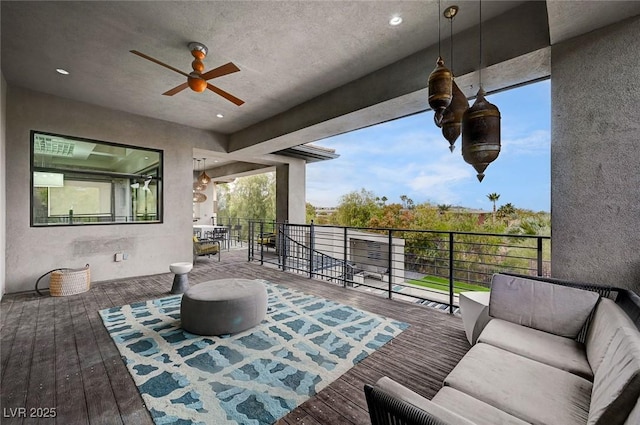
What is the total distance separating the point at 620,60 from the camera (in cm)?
204

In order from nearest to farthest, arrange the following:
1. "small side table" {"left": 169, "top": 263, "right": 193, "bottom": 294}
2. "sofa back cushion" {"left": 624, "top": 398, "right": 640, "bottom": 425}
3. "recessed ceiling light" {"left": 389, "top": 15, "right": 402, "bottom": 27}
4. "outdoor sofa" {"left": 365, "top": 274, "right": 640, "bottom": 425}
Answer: "sofa back cushion" {"left": 624, "top": 398, "right": 640, "bottom": 425} < "outdoor sofa" {"left": 365, "top": 274, "right": 640, "bottom": 425} < "recessed ceiling light" {"left": 389, "top": 15, "right": 402, "bottom": 27} < "small side table" {"left": 169, "top": 263, "right": 193, "bottom": 294}

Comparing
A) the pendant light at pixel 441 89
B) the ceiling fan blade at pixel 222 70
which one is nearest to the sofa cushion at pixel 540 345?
the pendant light at pixel 441 89

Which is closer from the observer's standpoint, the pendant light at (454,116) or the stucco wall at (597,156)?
the stucco wall at (597,156)

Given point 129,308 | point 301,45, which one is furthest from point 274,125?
point 129,308

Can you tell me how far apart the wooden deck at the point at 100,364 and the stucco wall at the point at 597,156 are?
1.28 m

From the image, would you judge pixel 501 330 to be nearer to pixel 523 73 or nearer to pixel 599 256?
pixel 599 256

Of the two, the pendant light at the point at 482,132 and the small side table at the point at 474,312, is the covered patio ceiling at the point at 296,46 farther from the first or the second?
the small side table at the point at 474,312

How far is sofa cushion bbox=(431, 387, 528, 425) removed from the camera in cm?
109

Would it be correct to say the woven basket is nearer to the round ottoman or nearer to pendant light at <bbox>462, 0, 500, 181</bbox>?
the round ottoman

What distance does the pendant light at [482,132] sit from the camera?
198cm

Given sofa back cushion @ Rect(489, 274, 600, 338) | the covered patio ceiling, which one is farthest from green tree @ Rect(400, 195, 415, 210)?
sofa back cushion @ Rect(489, 274, 600, 338)

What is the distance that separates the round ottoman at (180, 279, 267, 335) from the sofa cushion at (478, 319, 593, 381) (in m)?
2.12

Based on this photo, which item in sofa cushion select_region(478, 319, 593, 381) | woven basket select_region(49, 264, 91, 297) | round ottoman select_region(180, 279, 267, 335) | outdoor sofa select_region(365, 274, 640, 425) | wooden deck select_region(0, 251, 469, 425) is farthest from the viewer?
woven basket select_region(49, 264, 91, 297)

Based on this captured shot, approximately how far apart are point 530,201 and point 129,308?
14.1m
